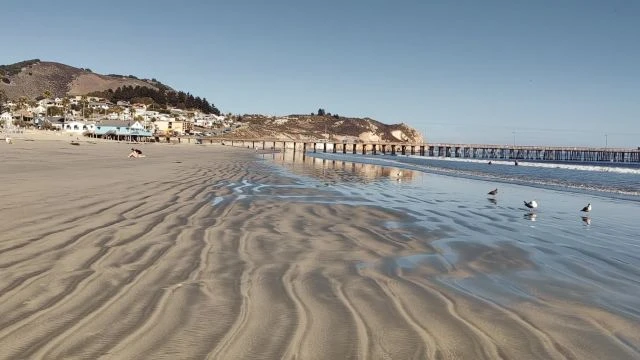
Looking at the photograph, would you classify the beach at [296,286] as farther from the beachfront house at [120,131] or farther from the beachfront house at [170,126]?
the beachfront house at [170,126]

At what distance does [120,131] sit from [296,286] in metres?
99.7

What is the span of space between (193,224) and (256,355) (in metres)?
5.13

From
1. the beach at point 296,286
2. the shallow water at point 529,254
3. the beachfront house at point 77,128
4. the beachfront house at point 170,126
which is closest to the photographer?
the beach at point 296,286

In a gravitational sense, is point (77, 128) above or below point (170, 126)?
below

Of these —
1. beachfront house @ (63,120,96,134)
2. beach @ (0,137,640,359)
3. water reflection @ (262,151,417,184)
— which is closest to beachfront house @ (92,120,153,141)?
beachfront house @ (63,120,96,134)

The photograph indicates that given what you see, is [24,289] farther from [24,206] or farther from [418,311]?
[24,206]

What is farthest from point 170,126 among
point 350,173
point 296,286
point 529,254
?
point 296,286

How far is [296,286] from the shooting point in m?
4.55

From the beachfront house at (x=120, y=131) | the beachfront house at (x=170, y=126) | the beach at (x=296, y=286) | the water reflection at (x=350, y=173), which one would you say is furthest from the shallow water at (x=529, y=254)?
the beachfront house at (x=170, y=126)

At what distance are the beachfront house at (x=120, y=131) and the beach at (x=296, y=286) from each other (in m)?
92.3

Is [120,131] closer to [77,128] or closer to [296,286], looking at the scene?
[77,128]

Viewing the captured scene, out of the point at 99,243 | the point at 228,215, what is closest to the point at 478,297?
the point at 99,243

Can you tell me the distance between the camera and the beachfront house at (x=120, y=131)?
94875 millimetres

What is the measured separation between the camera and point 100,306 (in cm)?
366
